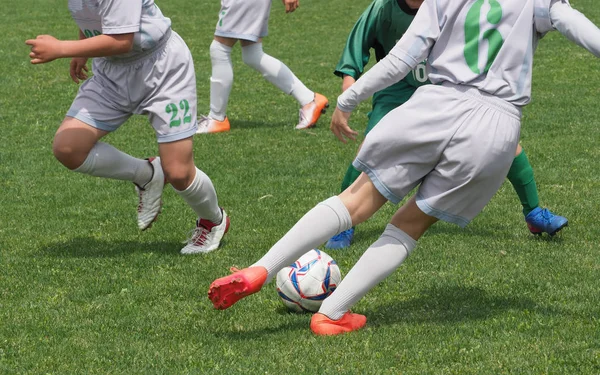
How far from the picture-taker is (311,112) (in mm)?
9766

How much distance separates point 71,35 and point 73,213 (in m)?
9.73

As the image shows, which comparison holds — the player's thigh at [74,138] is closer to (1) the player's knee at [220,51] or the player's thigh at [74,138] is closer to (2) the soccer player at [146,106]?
(2) the soccer player at [146,106]

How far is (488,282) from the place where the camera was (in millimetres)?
5176

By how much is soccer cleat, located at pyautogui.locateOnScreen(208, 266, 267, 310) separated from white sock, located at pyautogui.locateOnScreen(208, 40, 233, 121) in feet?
18.0

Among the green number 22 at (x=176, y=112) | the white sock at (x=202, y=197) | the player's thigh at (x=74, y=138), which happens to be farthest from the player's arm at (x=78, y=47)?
the white sock at (x=202, y=197)

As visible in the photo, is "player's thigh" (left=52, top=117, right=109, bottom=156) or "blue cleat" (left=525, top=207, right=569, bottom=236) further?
"blue cleat" (left=525, top=207, right=569, bottom=236)

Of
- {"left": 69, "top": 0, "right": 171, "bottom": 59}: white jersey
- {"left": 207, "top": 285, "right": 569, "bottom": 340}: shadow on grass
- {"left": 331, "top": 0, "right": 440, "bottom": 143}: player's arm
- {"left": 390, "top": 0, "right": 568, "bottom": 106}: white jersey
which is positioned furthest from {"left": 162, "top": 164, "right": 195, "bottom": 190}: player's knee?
{"left": 390, "top": 0, "right": 568, "bottom": 106}: white jersey

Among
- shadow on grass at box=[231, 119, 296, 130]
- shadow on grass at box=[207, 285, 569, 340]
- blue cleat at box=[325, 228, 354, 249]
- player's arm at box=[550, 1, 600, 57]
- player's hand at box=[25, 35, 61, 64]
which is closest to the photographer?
player's arm at box=[550, 1, 600, 57]

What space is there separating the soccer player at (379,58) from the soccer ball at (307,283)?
82 cm

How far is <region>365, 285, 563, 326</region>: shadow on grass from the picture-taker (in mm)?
4641

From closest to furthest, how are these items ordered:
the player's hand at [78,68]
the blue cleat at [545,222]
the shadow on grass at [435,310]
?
the shadow on grass at [435,310] → the blue cleat at [545,222] → the player's hand at [78,68]

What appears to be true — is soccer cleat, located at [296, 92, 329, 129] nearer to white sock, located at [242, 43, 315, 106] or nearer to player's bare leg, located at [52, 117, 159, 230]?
white sock, located at [242, 43, 315, 106]

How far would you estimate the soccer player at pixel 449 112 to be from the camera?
4180mm

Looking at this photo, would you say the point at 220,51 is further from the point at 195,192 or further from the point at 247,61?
the point at 195,192
